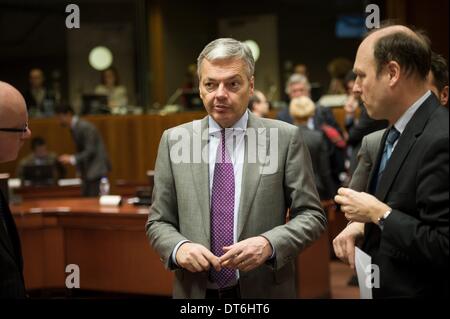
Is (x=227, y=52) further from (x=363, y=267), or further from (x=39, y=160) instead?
(x=39, y=160)

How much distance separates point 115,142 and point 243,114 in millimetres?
5578

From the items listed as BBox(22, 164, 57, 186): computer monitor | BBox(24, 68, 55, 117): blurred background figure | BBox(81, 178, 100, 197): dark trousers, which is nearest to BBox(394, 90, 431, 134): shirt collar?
BBox(81, 178, 100, 197): dark trousers

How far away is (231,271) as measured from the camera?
2322 mm

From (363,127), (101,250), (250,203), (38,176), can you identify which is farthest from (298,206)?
(38,176)

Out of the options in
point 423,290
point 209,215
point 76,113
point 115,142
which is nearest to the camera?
point 423,290

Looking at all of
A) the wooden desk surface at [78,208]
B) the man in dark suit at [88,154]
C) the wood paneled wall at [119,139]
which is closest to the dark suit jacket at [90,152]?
the man in dark suit at [88,154]

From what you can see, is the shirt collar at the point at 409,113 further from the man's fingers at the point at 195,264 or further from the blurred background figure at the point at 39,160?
the blurred background figure at the point at 39,160

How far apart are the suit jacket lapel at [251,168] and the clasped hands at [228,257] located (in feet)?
0.40

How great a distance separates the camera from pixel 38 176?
789 cm

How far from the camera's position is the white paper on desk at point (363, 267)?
2051 mm

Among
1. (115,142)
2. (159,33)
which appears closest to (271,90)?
(159,33)

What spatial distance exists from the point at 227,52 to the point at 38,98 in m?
6.84

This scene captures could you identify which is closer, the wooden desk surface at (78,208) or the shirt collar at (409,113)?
the shirt collar at (409,113)
